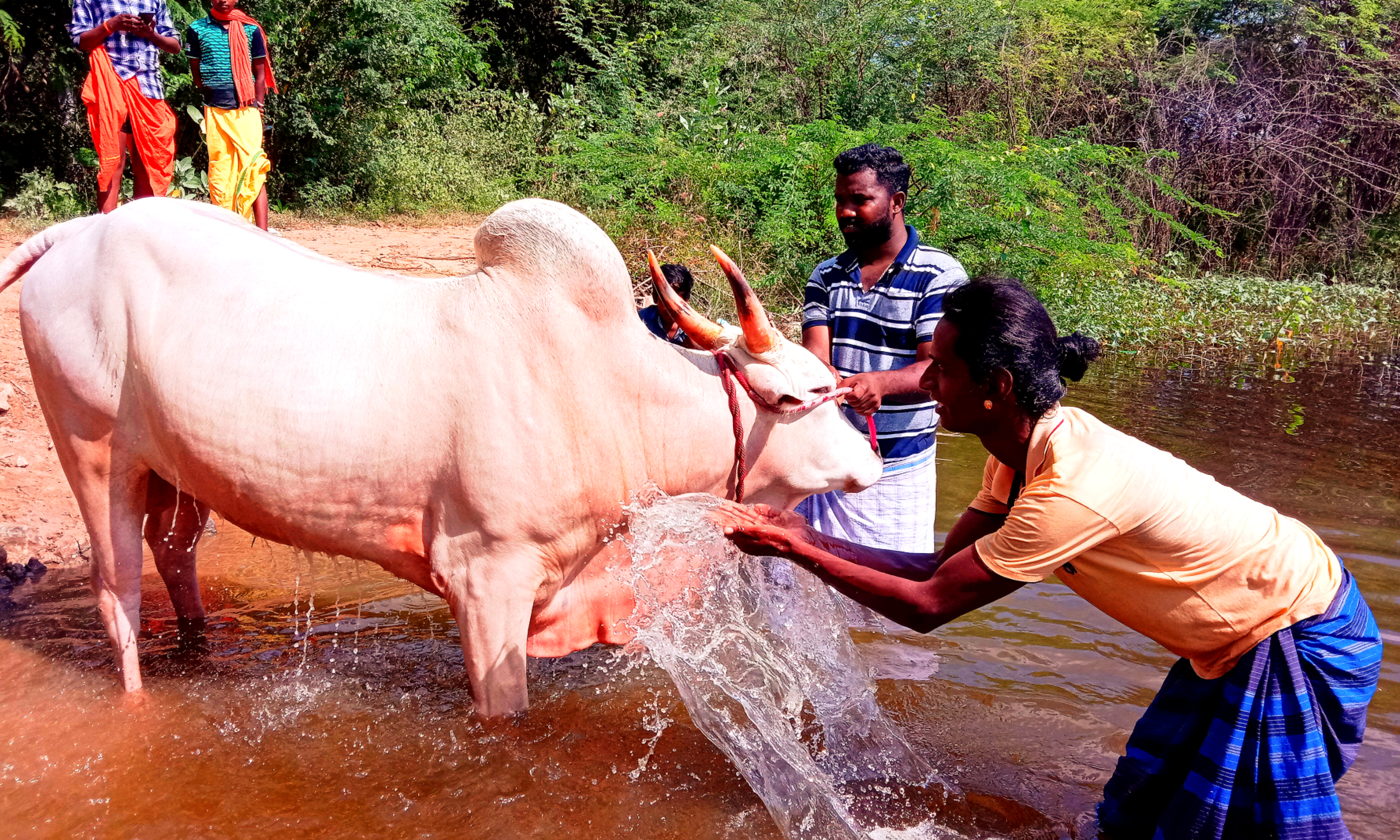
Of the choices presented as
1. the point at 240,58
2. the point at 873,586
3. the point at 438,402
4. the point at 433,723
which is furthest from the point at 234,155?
the point at 873,586

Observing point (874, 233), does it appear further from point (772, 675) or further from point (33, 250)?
point (33, 250)

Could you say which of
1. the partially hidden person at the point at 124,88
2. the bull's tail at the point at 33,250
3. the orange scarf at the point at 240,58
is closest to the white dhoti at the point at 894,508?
the bull's tail at the point at 33,250

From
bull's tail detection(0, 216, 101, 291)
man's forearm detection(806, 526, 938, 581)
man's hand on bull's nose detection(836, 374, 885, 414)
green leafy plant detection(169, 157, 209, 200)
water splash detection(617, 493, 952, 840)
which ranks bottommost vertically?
water splash detection(617, 493, 952, 840)

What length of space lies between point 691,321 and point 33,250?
2.12 meters

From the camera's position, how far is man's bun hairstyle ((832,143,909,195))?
3.38 meters

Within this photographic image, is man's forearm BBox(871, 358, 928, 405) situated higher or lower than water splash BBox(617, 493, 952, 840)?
higher

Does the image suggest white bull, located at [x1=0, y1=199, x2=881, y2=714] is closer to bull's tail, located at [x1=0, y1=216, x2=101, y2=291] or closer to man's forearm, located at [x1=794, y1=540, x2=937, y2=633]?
bull's tail, located at [x1=0, y1=216, x2=101, y2=291]

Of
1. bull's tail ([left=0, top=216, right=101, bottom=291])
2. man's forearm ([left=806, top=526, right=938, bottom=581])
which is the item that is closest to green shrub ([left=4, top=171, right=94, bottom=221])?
bull's tail ([left=0, top=216, right=101, bottom=291])

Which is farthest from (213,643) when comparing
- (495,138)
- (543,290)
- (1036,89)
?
(1036,89)

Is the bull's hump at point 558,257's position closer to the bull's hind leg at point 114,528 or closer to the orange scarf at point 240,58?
the bull's hind leg at point 114,528

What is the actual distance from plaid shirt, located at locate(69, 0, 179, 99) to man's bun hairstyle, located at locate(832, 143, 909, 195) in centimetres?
428

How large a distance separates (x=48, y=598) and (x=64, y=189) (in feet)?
24.0

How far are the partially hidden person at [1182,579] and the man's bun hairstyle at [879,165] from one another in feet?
3.71

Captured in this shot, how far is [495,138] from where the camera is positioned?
43.1ft
